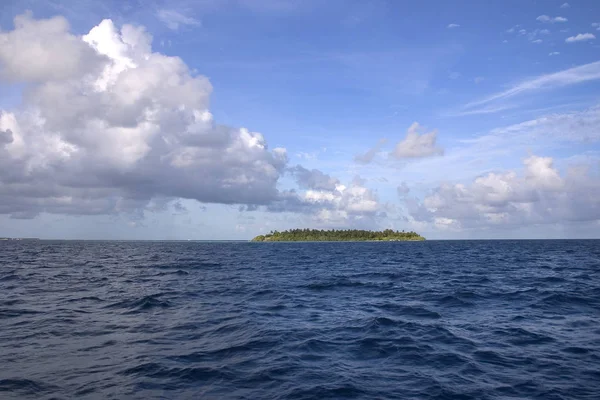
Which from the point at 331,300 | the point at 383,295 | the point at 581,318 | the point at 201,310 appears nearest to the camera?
the point at 581,318

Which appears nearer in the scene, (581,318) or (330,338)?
(330,338)

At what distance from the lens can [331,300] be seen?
27.9 m

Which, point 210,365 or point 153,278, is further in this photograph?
point 153,278

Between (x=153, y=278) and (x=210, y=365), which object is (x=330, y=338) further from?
(x=153, y=278)

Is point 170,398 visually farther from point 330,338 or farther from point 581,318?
point 581,318

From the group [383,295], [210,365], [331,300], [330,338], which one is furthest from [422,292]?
[210,365]

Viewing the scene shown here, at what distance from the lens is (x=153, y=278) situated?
135ft

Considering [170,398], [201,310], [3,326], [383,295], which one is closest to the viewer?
[170,398]

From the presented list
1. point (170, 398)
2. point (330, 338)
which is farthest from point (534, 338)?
point (170, 398)

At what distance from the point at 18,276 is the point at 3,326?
25.3 m

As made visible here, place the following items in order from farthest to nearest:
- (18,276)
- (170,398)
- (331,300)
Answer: (18,276), (331,300), (170,398)

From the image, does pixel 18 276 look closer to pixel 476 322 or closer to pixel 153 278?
pixel 153 278

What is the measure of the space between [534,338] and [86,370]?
17519 millimetres

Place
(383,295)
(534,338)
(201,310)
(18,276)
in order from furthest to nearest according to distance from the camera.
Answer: (18,276)
(383,295)
(201,310)
(534,338)
